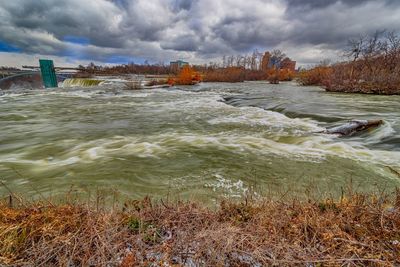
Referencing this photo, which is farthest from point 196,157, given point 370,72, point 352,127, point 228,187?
point 370,72

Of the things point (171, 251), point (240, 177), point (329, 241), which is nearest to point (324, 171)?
point (240, 177)

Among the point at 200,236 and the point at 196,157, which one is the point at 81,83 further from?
the point at 200,236

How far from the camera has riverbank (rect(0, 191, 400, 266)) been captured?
2049 millimetres

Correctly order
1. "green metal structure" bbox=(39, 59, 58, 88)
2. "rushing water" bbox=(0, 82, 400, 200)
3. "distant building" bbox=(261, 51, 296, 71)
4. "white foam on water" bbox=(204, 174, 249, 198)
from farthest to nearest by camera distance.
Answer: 1. "distant building" bbox=(261, 51, 296, 71)
2. "green metal structure" bbox=(39, 59, 58, 88)
3. "rushing water" bbox=(0, 82, 400, 200)
4. "white foam on water" bbox=(204, 174, 249, 198)

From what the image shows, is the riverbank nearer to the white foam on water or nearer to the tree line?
the white foam on water

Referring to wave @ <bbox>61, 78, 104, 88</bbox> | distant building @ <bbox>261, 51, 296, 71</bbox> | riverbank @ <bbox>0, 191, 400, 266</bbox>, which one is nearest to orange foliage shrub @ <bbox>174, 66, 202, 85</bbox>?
wave @ <bbox>61, 78, 104, 88</bbox>

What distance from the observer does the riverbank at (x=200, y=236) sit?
6.72 ft

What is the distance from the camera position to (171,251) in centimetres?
216

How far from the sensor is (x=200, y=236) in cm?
232

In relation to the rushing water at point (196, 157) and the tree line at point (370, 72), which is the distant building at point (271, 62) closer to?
the tree line at point (370, 72)

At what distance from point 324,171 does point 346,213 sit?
11.4 ft

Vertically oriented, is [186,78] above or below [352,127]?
below

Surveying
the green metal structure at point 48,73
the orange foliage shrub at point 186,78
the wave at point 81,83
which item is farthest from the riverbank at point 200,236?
the green metal structure at point 48,73

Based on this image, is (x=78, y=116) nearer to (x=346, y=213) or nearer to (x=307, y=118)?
(x=307, y=118)
